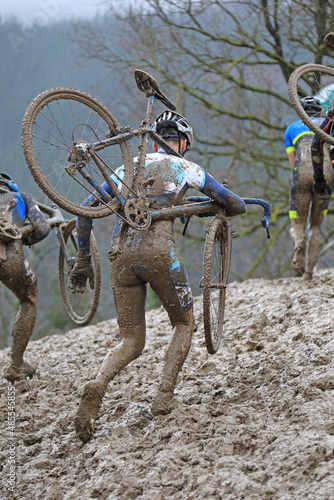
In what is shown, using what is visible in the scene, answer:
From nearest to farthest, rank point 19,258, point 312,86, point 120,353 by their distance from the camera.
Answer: point 120,353, point 19,258, point 312,86

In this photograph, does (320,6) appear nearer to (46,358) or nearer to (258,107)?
(258,107)

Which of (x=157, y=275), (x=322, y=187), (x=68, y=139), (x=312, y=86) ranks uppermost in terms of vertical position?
(x=312, y=86)

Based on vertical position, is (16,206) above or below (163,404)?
above

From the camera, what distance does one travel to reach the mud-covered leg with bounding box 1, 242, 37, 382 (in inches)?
227

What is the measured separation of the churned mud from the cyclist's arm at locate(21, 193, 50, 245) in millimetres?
1394

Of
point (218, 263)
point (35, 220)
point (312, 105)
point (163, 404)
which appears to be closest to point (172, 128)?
Answer: point (218, 263)

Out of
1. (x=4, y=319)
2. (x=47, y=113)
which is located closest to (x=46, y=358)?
(x=47, y=113)

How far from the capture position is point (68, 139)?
4.32 metres

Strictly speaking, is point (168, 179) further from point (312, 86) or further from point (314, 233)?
point (314, 233)

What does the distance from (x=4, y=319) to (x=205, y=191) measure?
16359mm

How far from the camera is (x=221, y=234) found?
516 cm

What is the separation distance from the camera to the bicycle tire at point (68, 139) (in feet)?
13.6

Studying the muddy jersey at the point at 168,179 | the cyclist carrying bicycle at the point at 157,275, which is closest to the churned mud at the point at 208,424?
the cyclist carrying bicycle at the point at 157,275

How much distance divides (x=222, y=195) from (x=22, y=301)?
2440 millimetres
